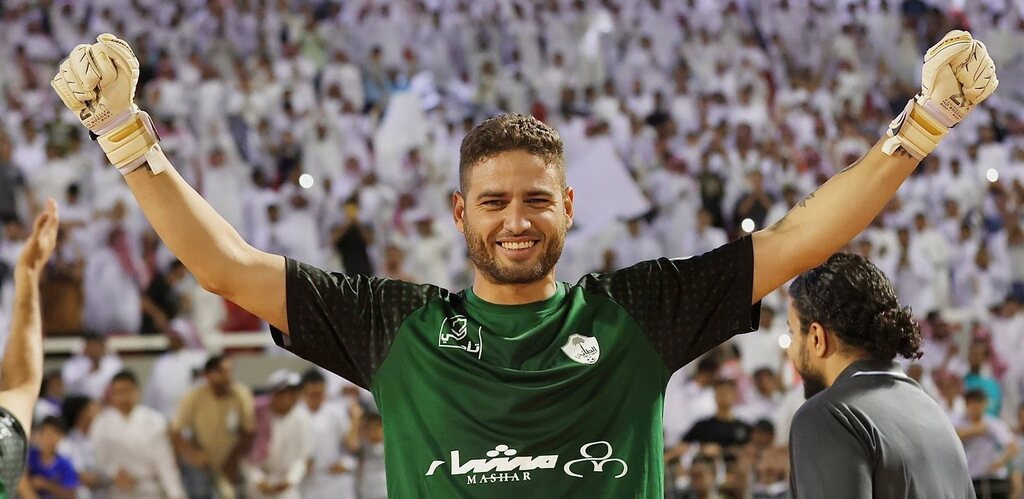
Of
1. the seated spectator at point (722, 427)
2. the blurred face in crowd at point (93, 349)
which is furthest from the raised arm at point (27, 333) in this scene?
the blurred face in crowd at point (93, 349)

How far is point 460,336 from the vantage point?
9.14ft

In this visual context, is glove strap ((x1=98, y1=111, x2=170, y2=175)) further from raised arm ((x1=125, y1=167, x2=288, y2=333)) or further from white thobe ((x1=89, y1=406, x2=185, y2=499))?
white thobe ((x1=89, y1=406, x2=185, y2=499))

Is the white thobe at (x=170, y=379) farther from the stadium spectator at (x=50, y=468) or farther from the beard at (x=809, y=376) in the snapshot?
the beard at (x=809, y=376)

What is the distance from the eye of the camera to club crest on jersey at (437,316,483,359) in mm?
2766

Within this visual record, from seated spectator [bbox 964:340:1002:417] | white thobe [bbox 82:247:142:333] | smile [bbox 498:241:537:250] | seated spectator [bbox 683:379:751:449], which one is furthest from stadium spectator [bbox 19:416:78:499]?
seated spectator [bbox 964:340:1002:417]

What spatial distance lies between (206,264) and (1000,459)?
745 cm

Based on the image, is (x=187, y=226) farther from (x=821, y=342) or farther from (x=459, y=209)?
(x=821, y=342)

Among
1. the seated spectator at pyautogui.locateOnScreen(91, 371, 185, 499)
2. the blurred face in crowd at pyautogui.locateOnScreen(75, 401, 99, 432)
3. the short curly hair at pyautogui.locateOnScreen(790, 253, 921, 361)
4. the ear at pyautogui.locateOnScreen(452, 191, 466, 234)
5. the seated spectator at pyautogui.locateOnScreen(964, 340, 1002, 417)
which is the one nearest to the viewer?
the ear at pyautogui.locateOnScreen(452, 191, 466, 234)

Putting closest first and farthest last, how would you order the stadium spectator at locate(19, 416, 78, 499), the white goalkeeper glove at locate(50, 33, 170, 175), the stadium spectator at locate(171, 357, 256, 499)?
the white goalkeeper glove at locate(50, 33, 170, 175), the stadium spectator at locate(19, 416, 78, 499), the stadium spectator at locate(171, 357, 256, 499)

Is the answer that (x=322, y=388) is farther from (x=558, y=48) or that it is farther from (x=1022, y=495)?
(x=558, y=48)

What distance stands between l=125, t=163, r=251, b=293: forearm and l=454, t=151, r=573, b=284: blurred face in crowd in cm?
49

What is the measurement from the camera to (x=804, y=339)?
10.8ft

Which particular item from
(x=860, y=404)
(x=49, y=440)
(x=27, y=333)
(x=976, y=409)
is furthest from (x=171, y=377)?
(x=860, y=404)

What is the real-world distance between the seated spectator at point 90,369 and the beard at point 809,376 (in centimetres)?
711
